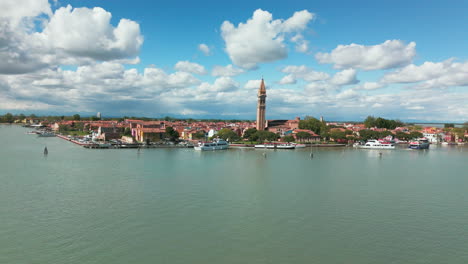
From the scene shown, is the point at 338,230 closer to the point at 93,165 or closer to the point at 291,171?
the point at 291,171

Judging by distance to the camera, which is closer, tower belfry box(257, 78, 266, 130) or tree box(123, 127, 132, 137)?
tree box(123, 127, 132, 137)

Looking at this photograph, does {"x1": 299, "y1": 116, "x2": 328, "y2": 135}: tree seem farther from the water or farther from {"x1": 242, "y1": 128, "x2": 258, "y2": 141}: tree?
the water

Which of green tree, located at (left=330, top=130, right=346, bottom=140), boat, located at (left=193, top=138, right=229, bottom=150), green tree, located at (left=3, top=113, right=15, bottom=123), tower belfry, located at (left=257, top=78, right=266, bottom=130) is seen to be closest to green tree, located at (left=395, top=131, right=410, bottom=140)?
green tree, located at (left=330, top=130, right=346, bottom=140)

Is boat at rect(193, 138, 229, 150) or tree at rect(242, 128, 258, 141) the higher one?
tree at rect(242, 128, 258, 141)

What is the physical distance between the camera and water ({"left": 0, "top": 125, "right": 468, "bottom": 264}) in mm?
7234

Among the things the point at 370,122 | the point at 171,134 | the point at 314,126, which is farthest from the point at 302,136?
the point at 370,122

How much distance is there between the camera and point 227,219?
377 inches

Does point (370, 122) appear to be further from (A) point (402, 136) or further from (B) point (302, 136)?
(B) point (302, 136)

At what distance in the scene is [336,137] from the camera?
46.8 meters

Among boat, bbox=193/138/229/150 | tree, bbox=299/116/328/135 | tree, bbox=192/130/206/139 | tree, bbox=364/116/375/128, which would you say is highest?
tree, bbox=364/116/375/128

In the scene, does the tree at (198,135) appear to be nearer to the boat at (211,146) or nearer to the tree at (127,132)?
the tree at (127,132)

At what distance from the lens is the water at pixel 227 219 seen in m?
7.23

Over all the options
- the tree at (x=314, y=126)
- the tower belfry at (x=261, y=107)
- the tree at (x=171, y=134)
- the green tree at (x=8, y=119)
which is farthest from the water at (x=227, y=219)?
the green tree at (x=8, y=119)

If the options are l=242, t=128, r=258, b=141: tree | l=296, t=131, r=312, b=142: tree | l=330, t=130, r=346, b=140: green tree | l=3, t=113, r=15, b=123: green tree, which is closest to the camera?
l=242, t=128, r=258, b=141: tree
